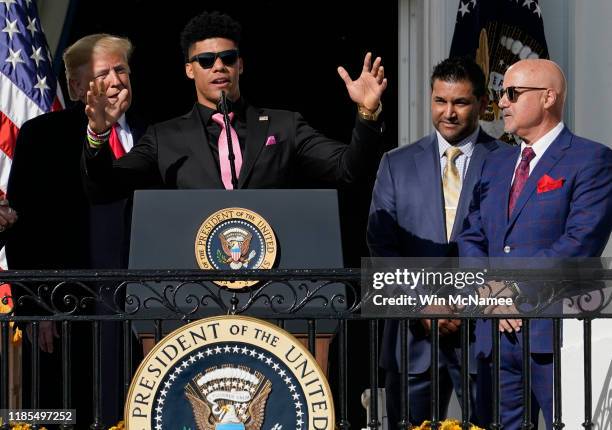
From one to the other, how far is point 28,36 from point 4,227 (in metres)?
1.63

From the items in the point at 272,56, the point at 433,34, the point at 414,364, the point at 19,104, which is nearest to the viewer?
the point at 414,364

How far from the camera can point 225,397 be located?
5426 millimetres

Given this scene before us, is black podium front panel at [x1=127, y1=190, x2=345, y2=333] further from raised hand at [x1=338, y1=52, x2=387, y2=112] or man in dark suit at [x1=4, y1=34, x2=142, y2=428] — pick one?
man in dark suit at [x1=4, y1=34, x2=142, y2=428]

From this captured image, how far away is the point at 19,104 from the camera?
760cm

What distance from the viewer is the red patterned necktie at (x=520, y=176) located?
19.8ft

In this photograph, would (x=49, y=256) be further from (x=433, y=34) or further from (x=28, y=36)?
(x=433, y=34)

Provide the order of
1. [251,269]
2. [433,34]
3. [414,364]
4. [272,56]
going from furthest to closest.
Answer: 1. [272,56]
2. [433,34]
3. [414,364]
4. [251,269]

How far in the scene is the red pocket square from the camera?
5906 millimetres

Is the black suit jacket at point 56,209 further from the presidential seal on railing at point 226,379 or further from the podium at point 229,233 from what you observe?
the presidential seal on railing at point 226,379

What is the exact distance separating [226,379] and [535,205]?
1.40 m

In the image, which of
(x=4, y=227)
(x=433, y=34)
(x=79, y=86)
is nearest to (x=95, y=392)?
(x=4, y=227)

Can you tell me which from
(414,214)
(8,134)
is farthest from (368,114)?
(8,134)

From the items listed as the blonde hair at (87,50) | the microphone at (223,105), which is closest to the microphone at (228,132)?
the microphone at (223,105)

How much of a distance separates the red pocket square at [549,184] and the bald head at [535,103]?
24 cm
